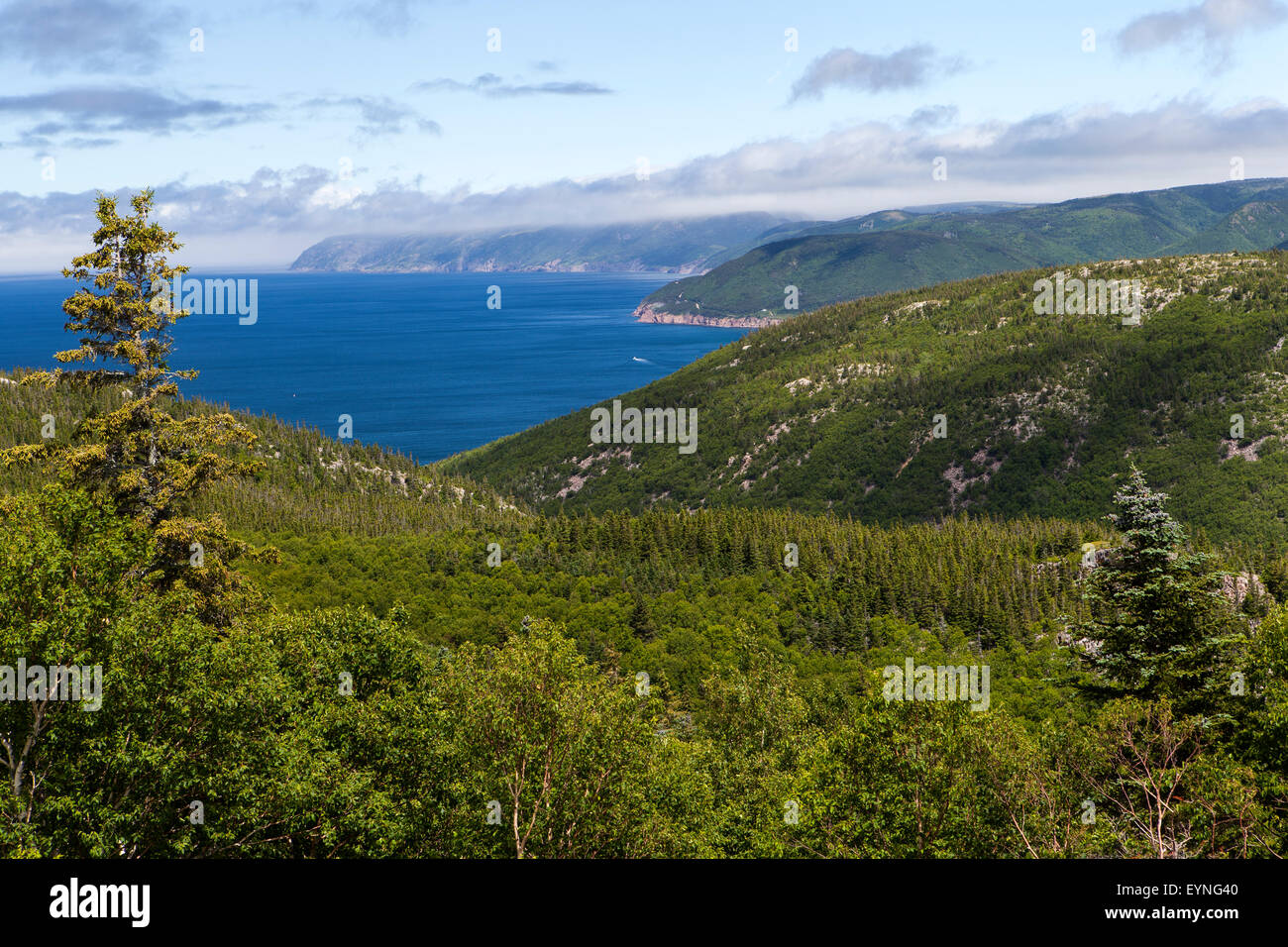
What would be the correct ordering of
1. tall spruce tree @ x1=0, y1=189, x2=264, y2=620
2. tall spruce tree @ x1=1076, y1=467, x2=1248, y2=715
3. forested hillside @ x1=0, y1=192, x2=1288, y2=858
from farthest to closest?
tall spruce tree @ x1=1076, y1=467, x2=1248, y2=715, tall spruce tree @ x1=0, y1=189, x2=264, y2=620, forested hillside @ x1=0, y1=192, x2=1288, y2=858

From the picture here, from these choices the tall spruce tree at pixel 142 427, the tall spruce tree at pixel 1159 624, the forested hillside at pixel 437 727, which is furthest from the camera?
the tall spruce tree at pixel 1159 624

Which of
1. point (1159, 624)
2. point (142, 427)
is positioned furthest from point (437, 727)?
point (1159, 624)

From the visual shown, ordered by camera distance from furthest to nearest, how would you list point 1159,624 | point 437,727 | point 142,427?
point 1159,624 → point 142,427 → point 437,727

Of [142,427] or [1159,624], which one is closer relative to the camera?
[142,427]

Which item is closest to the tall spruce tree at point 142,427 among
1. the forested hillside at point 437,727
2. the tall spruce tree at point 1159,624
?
the forested hillside at point 437,727

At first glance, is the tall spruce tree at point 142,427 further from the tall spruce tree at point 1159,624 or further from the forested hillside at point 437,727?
the tall spruce tree at point 1159,624

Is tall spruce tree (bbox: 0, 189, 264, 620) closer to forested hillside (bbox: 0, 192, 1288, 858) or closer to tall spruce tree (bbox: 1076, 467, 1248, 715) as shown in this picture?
forested hillside (bbox: 0, 192, 1288, 858)

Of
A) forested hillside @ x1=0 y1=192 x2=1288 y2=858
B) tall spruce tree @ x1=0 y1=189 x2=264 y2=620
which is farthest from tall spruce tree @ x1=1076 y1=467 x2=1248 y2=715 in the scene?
tall spruce tree @ x1=0 y1=189 x2=264 y2=620

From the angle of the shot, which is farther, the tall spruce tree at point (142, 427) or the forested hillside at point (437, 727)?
the tall spruce tree at point (142, 427)

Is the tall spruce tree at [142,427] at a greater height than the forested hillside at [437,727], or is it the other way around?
the tall spruce tree at [142,427]

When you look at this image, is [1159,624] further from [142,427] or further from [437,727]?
[142,427]

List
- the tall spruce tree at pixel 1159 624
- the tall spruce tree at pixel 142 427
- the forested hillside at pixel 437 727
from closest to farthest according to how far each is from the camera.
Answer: the forested hillside at pixel 437 727, the tall spruce tree at pixel 142 427, the tall spruce tree at pixel 1159 624
